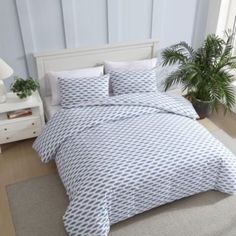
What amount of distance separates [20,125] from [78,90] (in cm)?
69

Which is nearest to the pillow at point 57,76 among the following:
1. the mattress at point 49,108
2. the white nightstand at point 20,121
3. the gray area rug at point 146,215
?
the mattress at point 49,108

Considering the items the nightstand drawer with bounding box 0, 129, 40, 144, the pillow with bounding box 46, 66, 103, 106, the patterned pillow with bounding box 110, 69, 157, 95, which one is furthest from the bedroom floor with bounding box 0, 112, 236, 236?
the patterned pillow with bounding box 110, 69, 157, 95

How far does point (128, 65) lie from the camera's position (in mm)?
3219

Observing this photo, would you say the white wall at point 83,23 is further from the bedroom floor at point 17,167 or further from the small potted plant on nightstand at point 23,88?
the bedroom floor at point 17,167

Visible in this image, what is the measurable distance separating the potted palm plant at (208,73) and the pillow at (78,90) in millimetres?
946

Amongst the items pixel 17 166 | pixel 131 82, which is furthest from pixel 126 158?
pixel 17 166

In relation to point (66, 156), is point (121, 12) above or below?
above

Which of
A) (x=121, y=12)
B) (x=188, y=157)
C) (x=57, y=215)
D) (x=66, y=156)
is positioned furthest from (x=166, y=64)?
(x=57, y=215)

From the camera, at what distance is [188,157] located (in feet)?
7.18

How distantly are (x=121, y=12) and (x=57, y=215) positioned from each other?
2.22 m

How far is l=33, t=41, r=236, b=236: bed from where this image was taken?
197 centimetres

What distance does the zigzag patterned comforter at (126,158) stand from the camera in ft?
6.45

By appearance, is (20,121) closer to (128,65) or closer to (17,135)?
(17,135)

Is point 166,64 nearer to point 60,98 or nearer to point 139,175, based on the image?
point 60,98
